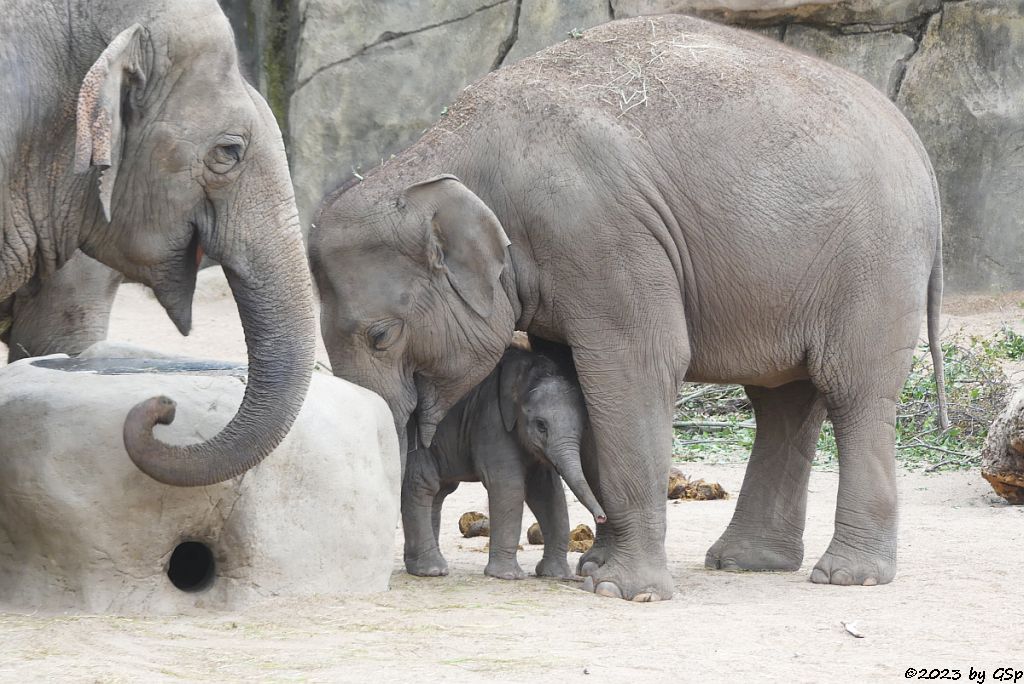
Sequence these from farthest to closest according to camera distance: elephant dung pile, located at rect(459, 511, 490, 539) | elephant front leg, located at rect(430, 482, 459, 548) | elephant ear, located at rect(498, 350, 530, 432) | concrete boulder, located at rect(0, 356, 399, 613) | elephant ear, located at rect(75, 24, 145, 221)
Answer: elephant dung pile, located at rect(459, 511, 490, 539)
elephant front leg, located at rect(430, 482, 459, 548)
elephant ear, located at rect(498, 350, 530, 432)
concrete boulder, located at rect(0, 356, 399, 613)
elephant ear, located at rect(75, 24, 145, 221)

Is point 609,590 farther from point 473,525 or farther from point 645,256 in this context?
point 473,525

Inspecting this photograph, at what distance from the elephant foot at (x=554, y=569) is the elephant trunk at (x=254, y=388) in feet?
6.01

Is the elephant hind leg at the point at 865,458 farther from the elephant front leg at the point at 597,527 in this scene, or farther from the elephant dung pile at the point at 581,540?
the elephant dung pile at the point at 581,540

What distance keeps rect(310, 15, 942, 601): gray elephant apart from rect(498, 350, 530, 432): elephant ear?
162 millimetres

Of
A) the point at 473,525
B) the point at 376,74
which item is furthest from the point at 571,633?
the point at 376,74

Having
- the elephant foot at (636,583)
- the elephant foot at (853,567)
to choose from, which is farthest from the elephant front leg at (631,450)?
the elephant foot at (853,567)

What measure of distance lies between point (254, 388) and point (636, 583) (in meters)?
1.74

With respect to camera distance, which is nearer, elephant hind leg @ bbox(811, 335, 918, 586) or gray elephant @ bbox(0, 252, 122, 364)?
elephant hind leg @ bbox(811, 335, 918, 586)

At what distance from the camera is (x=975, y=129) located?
41.5ft

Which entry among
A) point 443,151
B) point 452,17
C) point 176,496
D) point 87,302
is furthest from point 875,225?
point 452,17

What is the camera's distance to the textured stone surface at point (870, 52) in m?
12.8

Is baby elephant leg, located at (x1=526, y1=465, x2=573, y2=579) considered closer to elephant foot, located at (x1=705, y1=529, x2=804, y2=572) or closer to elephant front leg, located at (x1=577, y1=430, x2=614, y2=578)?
elephant front leg, located at (x1=577, y1=430, x2=614, y2=578)

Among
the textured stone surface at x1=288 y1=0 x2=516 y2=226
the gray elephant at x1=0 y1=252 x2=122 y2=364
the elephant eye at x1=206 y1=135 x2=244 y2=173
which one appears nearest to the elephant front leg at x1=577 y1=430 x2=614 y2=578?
the elephant eye at x1=206 y1=135 x2=244 y2=173

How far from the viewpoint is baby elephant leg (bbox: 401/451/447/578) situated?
18.7ft
